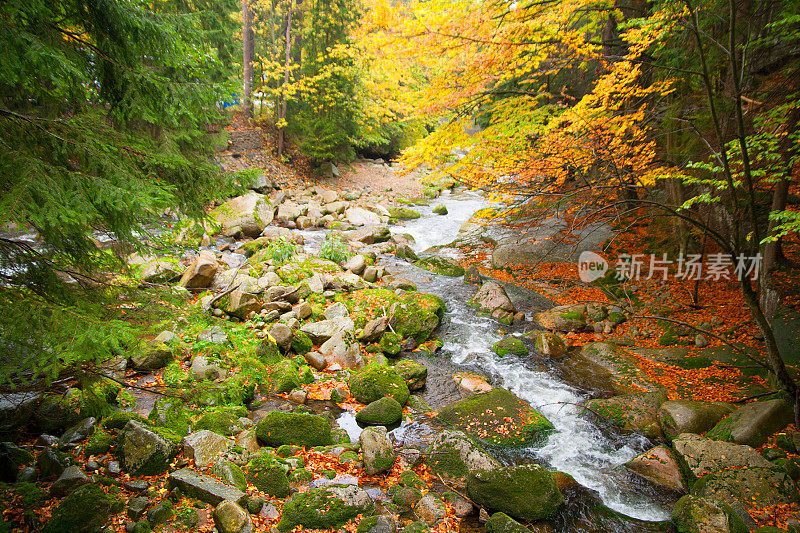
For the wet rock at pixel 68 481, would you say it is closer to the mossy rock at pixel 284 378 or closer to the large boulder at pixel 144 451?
the large boulder at pixel 144 451

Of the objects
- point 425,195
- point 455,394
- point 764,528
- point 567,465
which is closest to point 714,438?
point 764,528

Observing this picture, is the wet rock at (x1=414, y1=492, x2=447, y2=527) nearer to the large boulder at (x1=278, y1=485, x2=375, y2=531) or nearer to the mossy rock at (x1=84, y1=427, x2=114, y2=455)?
the large boulder at (x1=278, y1=485, x2=375, y2=531)

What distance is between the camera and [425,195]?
25.5 metres

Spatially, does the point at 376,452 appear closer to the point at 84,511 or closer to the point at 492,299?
the point at 84,511

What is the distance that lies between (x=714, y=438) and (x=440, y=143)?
22.6 feet

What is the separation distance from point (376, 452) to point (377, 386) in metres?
1.57

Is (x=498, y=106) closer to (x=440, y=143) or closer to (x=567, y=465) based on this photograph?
(x=440, y=143)

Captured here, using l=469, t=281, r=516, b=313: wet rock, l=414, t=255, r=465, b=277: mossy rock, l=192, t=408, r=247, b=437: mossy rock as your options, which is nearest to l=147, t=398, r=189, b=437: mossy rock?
l=192, t=408, r=247, b=437: mossy rock

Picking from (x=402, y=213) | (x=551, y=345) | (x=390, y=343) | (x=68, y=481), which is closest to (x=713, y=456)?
(x=551, y=345)

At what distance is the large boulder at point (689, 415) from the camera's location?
5582 millimetres

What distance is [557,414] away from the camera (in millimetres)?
6461

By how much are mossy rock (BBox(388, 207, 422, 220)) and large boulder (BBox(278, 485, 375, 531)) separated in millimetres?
16231

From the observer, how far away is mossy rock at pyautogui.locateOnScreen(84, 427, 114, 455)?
3934mm

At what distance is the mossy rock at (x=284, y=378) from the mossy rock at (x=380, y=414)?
4.21ft
